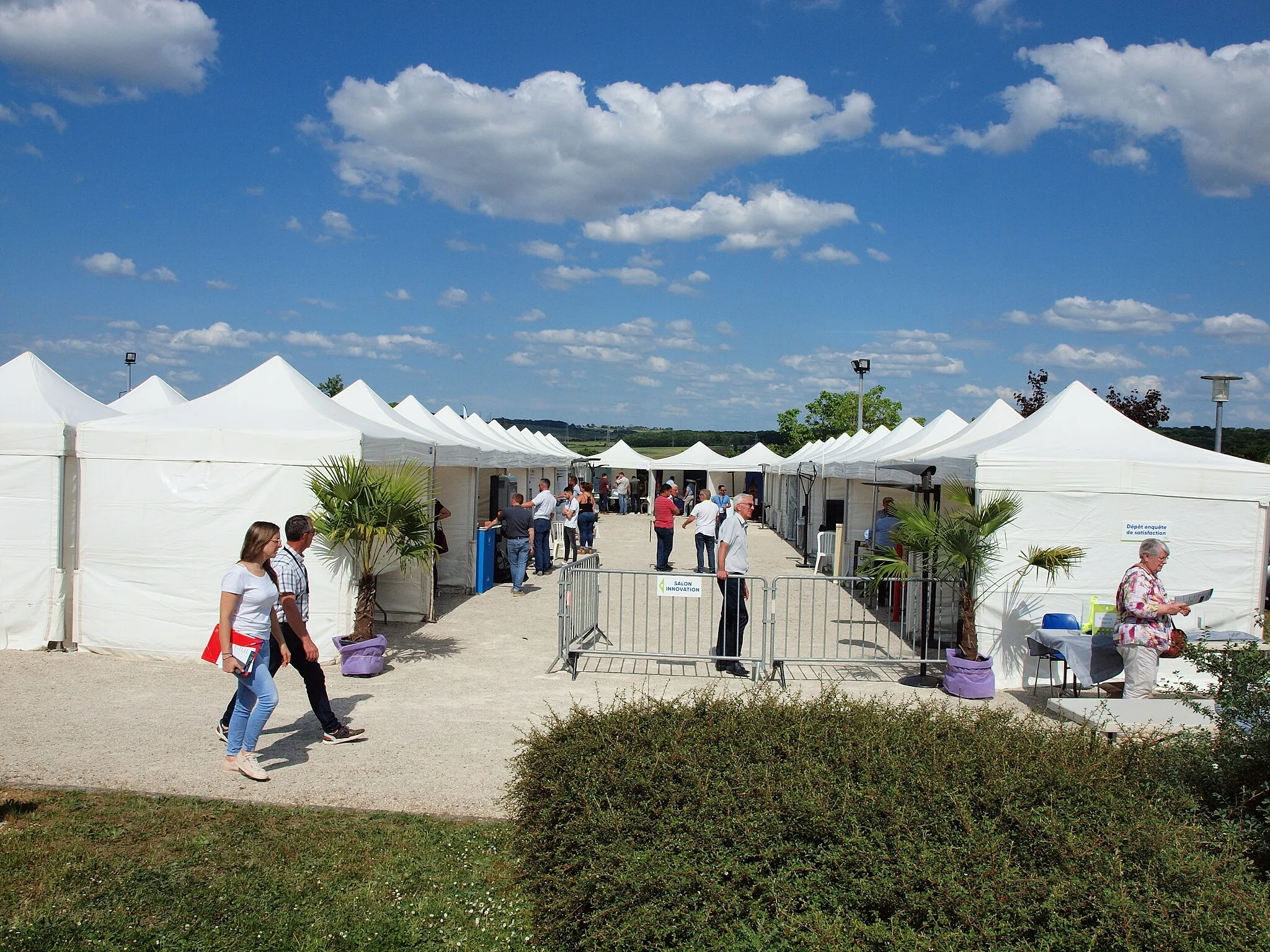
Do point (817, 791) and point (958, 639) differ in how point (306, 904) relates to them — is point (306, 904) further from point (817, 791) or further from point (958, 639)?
point (958, 639)

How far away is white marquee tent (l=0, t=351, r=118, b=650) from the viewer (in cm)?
937

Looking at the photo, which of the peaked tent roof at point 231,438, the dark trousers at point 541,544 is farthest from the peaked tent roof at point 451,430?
the peaked tent roof at point 231,438

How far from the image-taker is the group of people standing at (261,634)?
5.58 meters

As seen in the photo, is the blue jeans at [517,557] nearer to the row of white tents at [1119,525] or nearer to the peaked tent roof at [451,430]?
the peaked tent roof at [451,430]

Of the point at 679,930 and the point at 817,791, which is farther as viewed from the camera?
the point at 817,791

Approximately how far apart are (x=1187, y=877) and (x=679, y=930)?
5.90 feet

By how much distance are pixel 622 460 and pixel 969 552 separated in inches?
1118

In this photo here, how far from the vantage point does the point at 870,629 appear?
12.2m

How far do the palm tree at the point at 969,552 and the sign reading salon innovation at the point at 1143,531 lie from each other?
0.53m

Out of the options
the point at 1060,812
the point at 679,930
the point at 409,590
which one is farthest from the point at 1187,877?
the point at 409,590

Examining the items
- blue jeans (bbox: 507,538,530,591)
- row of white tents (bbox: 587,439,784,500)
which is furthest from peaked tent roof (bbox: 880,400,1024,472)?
row of white tents (bbox: 587,439,784,500)

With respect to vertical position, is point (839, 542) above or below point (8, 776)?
above

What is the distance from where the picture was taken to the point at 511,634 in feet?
36.7

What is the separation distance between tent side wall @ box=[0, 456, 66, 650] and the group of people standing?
4.50 metres
